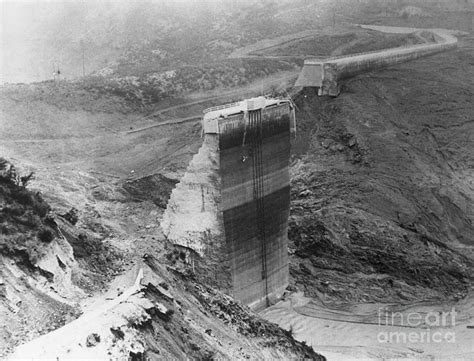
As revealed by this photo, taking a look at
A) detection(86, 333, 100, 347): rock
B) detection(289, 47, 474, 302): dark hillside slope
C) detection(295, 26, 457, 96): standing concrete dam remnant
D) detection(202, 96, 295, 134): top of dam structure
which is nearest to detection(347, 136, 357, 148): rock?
detection(289, 47, 474, 302): dark hillside slope

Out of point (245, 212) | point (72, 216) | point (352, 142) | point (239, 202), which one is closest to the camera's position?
point (72, 216)

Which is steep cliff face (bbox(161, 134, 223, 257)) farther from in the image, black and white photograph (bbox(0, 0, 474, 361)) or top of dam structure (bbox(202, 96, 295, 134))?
top of dam structure (bbox(202, 96, 295, 134))

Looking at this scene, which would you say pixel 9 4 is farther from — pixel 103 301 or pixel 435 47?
pixel 103 301

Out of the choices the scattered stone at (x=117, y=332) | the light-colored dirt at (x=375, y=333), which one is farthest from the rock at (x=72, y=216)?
the light-colored dirt at (x=375, y=333)

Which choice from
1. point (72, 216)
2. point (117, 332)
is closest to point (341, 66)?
point (72, 216)

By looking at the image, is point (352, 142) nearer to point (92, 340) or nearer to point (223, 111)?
point (223, 111)

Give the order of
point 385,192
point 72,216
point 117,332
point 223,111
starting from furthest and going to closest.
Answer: point 385,192 < point 223,111 < point 72,216 < point 117,332
